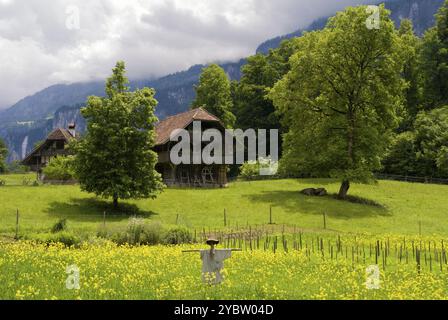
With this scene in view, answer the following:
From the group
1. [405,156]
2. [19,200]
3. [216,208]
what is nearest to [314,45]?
[216,208]

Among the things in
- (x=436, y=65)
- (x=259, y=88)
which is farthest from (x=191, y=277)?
(x=436, y=65)

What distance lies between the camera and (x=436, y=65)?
78.6m

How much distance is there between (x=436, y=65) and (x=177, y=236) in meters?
65.5

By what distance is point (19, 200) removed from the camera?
149 ft

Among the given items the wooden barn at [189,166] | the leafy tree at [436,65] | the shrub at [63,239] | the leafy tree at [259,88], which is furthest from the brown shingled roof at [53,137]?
the leafy tree at [436,65]

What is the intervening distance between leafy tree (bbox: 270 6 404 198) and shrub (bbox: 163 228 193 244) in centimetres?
2346

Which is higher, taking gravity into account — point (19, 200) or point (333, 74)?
point (333, 74)

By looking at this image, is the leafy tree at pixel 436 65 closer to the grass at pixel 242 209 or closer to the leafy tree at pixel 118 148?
the grass at pixel 242 209

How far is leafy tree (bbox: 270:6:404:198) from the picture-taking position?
4956cm

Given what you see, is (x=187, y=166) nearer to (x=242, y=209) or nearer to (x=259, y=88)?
(x=242, y=209)
